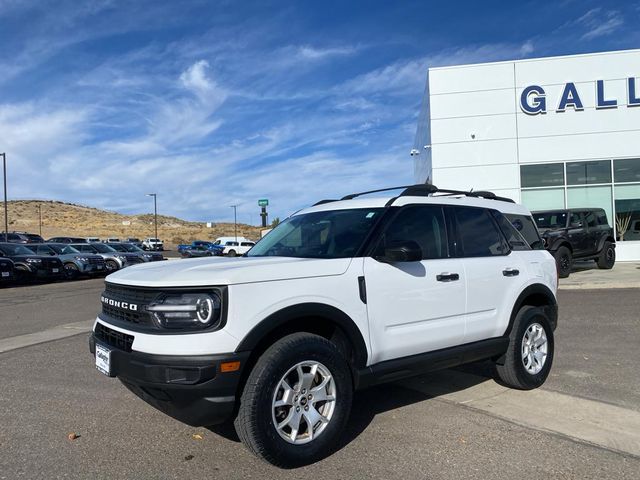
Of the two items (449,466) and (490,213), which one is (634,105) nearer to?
(490,213)

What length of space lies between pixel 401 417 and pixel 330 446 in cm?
96

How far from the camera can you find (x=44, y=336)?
27.7ft

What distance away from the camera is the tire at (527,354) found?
5.08m

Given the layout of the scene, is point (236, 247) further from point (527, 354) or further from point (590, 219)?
point (527, 354)

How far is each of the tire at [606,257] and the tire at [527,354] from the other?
12015 millimetres

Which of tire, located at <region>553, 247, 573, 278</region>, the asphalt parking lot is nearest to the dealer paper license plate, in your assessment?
the asphalt parking lot

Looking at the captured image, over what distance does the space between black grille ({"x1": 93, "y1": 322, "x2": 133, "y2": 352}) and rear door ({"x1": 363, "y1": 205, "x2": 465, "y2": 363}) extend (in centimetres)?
171

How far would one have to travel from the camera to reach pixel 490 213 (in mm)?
5293

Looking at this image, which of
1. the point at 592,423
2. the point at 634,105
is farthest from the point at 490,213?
the point at 634,105

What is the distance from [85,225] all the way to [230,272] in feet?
355

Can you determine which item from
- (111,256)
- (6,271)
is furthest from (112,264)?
(6,271)

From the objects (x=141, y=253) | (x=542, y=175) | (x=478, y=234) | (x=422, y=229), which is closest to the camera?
(x=422, y=229)

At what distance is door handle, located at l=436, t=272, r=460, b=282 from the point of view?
4.43 m

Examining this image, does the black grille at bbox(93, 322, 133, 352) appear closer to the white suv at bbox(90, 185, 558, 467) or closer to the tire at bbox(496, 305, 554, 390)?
the white suv at bbox(90, 185, 558, 467)
